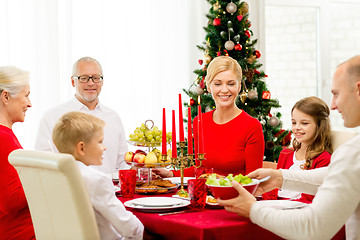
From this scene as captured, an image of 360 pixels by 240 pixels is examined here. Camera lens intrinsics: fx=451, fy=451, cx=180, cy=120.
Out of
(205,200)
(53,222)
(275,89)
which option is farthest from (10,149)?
(275,89)

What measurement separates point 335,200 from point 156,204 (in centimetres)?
78

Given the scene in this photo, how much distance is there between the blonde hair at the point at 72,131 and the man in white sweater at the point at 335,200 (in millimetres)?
605

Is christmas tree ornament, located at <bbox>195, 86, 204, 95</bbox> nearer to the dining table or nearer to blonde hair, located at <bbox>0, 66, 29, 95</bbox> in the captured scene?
blonde hair, located at <bbox>0, 66, 29, 95</bbox>

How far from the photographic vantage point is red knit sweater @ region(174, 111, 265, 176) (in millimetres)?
2779

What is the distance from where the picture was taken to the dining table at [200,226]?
164 centimetres

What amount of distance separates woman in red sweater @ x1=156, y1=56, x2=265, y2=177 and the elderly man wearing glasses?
0.67 metres

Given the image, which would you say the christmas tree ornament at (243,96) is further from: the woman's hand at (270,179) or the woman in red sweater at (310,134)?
the woman's hand at (270,179)

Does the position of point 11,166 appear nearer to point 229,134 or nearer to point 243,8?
point 229,134

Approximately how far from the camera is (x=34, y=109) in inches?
162

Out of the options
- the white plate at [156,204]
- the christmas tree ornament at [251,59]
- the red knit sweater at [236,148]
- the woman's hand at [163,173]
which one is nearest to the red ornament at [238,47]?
the christmas tree ornament at [251,59]

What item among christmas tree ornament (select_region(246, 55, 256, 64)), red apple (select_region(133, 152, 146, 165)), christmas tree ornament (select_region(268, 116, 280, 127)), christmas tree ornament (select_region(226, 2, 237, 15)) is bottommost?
red apple (select_region(133, 152, 146, 165))

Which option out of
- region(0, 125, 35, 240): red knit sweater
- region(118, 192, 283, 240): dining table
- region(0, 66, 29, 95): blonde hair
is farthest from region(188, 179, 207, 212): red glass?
region(0, 66, 29, 95): blonde hair

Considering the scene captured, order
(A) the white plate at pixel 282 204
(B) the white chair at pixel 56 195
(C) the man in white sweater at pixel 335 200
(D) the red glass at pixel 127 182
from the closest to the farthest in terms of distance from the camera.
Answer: (C) the man in white sweater at pixel 335 200 → (B) the white chair at pixel 56 195 → (A) the white plate at pixel 282 204 → (D) the red glass at pixel 127 182

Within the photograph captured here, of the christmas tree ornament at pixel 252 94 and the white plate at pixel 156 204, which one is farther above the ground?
the christmas tree ornament at pixel 252 94
